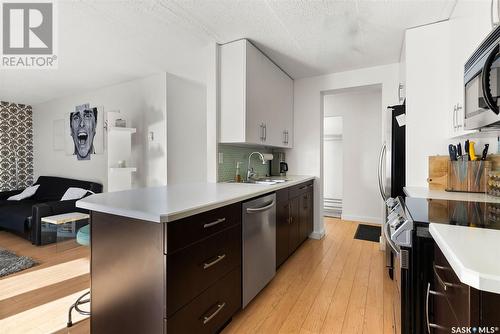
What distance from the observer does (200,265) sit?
133 cm

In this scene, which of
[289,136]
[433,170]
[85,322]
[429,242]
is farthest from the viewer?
[289,136]

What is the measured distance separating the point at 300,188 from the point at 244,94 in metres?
1.28

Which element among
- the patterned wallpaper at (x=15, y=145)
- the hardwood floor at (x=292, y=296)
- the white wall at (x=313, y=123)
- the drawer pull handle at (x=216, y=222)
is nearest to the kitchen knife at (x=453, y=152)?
the hardwood floor at (x=292, y=296)

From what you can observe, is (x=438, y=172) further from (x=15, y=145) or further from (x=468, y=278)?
(x=15, y=145)

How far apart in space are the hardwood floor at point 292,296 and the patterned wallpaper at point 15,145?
9.96 ft

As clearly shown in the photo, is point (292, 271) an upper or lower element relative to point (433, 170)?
lower

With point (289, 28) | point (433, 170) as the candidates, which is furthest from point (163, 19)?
point (433, 170)

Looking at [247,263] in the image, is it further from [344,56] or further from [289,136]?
[344,56]

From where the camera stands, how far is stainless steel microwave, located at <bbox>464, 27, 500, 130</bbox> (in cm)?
91

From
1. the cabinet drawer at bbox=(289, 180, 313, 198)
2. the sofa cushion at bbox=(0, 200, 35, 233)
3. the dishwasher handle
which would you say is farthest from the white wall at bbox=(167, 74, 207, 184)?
the dishwasher handle

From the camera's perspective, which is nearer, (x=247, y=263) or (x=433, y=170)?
(x=247, y=263)

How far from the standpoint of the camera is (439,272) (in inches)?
35.0

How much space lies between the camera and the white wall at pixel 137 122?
3697 mm

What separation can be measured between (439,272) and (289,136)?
9.04 feet
